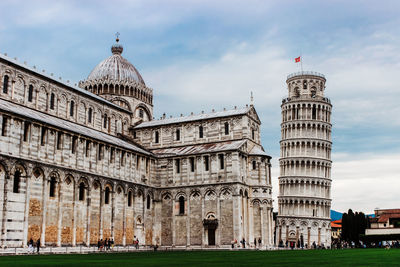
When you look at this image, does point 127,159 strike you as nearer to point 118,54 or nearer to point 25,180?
point 25,180

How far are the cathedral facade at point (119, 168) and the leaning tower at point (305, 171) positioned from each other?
2564cm

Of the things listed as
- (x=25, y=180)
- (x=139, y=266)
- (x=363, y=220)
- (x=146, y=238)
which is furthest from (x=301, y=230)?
(x=139, y=266)

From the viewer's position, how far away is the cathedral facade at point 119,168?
4028 cm

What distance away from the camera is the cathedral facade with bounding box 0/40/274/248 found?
40.3m

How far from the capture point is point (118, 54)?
73688 mm

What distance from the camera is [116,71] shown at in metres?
69.0

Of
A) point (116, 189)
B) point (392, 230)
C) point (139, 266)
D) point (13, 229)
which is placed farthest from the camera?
point (392, 230)

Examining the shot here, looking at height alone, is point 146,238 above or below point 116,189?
below

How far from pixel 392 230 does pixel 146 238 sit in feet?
201

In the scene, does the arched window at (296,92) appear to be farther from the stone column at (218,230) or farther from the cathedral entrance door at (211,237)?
the cathedral entrance door at (211,237)

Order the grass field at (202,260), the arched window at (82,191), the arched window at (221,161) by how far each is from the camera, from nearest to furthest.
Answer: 1. the grass field at (202,260)
2. the arched window at (82,191)
3. the arched window at (221,161)

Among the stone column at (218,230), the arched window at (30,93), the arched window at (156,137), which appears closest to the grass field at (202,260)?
the arched window at (30,93)

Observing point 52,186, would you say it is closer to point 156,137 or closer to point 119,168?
point 119,168

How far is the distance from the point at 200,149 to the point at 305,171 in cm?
3305
